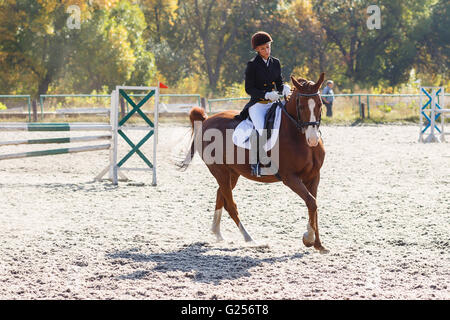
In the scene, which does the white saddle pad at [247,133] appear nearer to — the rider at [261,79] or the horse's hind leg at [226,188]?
the rider at [261,79]

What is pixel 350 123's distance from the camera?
25469 mm

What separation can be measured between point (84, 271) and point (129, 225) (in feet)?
6.98

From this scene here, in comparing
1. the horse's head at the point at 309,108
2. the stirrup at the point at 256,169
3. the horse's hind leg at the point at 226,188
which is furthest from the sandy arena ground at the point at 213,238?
the horse's head at the point at 309,108

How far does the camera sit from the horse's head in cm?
587

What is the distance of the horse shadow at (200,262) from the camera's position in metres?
5.48

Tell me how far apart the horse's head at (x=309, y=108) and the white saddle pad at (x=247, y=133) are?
355 mm

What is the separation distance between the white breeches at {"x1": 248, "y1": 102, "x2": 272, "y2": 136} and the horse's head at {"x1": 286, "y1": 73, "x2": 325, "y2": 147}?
1.85ft

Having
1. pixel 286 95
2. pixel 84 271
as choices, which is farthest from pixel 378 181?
pixel 84 271

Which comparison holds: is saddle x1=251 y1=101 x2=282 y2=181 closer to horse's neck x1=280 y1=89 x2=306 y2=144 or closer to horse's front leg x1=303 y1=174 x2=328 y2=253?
horse's neck x1=280 y1=89 x2=306 y2=144

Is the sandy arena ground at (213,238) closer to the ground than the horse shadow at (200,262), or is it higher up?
higher up

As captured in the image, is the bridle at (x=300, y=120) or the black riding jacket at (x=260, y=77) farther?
the black riding jacket at (x=260, y=77)

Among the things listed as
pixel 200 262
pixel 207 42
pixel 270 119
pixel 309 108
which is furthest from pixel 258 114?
pixel 207 42
